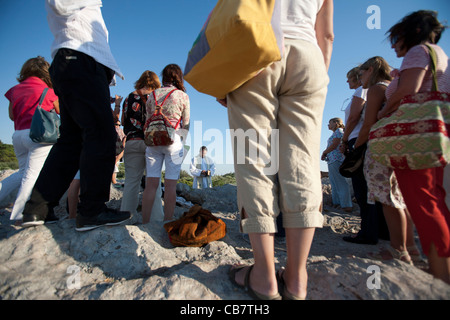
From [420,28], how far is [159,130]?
2580 millimetres

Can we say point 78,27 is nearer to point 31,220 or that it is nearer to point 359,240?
point 31,220

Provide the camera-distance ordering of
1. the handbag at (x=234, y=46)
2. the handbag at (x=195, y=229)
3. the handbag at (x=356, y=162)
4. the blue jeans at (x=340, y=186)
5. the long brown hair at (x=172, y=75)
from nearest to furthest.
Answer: the handbag at (x=234, y=46) < the handbag at (x=195, y=229) < the handbag at (x=356, y=162) < the long brown hair at (x=172, y=75) < the blue jeans at (x=340, y=186)

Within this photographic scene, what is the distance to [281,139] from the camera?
1.37m

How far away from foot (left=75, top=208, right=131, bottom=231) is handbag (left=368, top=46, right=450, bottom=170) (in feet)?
7.41

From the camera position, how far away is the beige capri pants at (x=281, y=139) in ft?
4.13

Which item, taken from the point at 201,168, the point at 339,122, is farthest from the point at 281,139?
the point at 201,168

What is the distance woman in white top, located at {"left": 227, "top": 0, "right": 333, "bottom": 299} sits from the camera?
1.24m

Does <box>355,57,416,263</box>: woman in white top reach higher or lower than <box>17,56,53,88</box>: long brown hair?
lower

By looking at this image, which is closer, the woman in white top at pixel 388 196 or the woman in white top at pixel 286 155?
the woman in white top at pixel 286 155

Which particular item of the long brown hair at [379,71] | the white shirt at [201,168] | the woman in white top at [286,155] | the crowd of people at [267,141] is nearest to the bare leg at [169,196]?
the crowd of people at [267,141]

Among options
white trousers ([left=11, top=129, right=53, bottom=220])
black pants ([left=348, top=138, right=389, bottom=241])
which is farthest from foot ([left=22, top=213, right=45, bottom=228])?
black pants ([left=348, top=138, right=389, bottom=241])

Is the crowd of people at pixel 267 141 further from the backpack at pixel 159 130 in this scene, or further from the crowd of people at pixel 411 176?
the backpack at pixel 159 130

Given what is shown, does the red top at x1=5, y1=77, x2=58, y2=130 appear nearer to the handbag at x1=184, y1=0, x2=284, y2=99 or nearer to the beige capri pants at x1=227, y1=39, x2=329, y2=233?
the handbag at x1=184, y1=0, x2=284, y2=99
